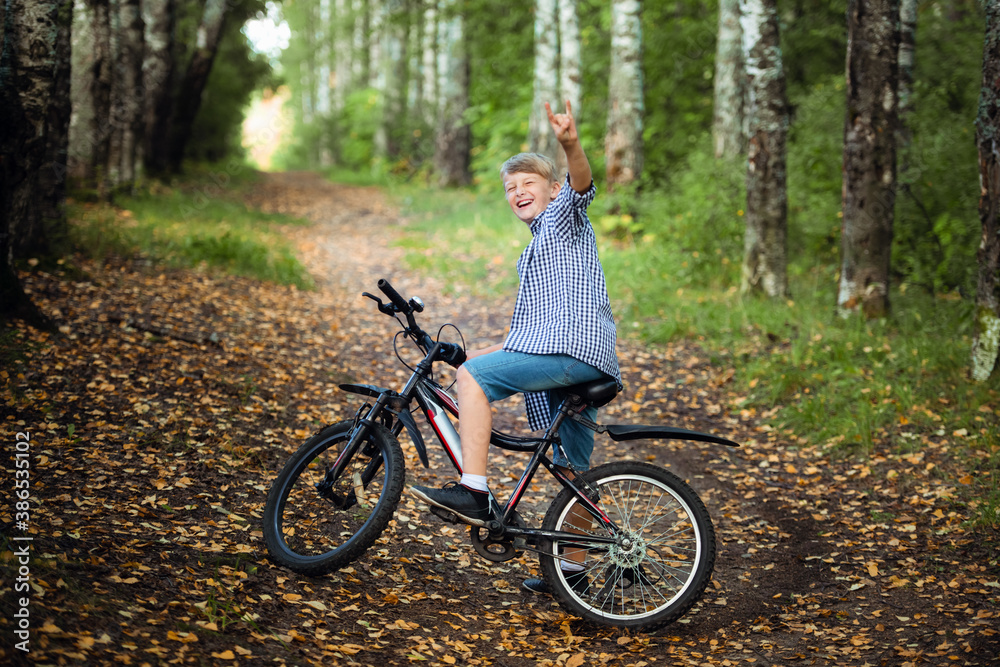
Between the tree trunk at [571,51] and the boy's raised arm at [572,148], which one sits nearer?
the boy's raised arm at [572,148]

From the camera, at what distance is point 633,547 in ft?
12.1

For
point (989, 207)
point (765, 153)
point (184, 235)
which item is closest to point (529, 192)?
point (989, 207)

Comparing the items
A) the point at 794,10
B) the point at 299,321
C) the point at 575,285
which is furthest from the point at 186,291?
the point at 794,10

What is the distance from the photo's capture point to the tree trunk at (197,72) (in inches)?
668

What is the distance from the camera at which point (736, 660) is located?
3430mm

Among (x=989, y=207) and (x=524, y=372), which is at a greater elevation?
(x=989, y=207)

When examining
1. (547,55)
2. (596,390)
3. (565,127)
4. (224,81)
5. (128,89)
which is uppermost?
(224,81)

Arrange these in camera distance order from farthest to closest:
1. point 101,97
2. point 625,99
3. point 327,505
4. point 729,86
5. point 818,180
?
point 625,99 → point 729,86 → point 101,97 → point 818,180 → point 327,505

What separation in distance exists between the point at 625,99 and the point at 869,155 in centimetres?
588

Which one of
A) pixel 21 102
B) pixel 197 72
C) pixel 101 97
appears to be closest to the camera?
pixel 21 102

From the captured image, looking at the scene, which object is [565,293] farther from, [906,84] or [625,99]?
[625,99]

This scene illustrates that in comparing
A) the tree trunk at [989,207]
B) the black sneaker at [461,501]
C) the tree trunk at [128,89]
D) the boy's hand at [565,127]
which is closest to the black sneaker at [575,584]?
the black sneaker at [461,501]

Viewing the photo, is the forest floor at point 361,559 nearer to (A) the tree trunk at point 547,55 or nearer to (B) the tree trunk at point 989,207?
(B) the tree trunk at point 989,207

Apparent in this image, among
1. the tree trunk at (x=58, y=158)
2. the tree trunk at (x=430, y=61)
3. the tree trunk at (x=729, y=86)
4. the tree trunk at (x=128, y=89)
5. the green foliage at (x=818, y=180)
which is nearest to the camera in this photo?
the tree trunk at (x=58, y=158)
